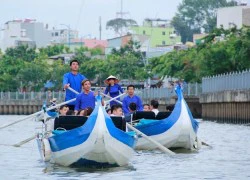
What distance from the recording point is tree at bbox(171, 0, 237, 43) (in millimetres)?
192500

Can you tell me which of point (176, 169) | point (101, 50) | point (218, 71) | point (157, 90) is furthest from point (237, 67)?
point (101, 50)

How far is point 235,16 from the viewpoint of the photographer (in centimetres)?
13150

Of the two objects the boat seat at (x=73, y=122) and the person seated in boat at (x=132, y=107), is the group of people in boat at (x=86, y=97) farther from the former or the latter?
the boat seat at (x=73, y=122)

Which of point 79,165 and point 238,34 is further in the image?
point 238,34

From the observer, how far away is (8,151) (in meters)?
36.5

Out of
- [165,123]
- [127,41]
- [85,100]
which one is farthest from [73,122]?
[127,41]

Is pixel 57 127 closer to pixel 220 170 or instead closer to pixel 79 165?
pixel 79 165

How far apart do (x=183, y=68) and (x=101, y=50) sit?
62.1 m

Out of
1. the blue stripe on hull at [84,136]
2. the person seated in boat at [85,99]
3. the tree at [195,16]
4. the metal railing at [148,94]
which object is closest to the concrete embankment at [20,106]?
the metal railing at [148,94]

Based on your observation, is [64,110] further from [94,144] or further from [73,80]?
[94,144]

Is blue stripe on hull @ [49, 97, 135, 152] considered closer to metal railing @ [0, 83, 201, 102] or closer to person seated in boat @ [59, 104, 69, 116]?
person seated in boat @ [59, 104, 69, 116]

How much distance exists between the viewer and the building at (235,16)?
127688 millimetres

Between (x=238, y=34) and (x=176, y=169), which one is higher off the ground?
(x=238, y=34)

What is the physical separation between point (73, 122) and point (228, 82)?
44.7 meters
